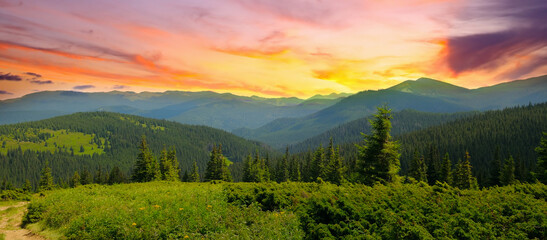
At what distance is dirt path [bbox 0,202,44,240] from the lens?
15.9 meters

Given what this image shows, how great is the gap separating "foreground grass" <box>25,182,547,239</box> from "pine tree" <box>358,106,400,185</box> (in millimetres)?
11273

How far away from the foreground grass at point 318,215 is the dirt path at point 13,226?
948 mm

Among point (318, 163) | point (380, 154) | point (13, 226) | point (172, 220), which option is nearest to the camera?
point (172, 220)

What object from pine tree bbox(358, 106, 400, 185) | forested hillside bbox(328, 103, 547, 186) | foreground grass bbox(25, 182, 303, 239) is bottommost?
forested hillside bbox(328, 103, 547, 186)

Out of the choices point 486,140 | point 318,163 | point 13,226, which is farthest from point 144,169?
point 486,140

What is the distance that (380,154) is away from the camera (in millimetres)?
25672

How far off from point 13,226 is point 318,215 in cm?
2279

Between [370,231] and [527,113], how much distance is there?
260 metres

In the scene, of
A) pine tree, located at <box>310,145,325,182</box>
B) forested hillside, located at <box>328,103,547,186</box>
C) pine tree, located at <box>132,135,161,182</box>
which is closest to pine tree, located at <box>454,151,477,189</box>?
pine tree, located at <box>310,145,325,182</box>

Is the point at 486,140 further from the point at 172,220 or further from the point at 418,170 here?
the point at 172,220

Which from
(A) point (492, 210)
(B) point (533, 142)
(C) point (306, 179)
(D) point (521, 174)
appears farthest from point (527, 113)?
(A) point (492, 210)

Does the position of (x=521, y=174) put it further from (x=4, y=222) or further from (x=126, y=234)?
(x=4, y=222)

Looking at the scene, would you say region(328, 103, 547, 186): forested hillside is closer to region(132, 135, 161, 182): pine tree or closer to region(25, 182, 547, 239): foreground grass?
region(132, 135, 161, 182): pine tree

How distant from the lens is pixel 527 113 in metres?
188
